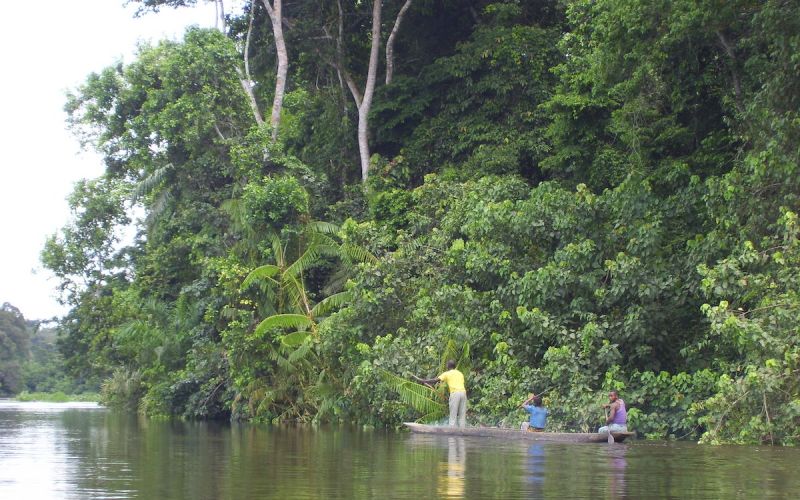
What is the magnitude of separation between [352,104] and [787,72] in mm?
15704

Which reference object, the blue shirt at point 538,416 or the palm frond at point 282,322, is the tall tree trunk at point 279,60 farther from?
the blue shirt at point 538,416

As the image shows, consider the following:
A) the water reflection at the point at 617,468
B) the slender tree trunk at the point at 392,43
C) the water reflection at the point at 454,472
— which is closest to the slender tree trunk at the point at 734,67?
the water reflection at the point at 617,468

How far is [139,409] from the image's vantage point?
36.7 meters

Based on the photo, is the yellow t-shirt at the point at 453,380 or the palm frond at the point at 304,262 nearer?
the yellow t-shirt at the point at 453,380

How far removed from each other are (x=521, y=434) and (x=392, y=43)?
16.3 metres

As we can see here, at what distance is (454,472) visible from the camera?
9797 millimetres

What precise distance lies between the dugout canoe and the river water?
14.2 inches

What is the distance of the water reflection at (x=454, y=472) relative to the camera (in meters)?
8.04

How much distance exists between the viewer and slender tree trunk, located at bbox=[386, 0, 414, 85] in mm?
28453

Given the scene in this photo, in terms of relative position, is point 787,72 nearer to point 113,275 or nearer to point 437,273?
point 437,273

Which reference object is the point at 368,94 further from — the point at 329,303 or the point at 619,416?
the point at 619,416

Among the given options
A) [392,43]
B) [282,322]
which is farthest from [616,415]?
[392,43]

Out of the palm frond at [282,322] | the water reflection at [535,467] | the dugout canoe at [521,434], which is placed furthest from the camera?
the palm frond at [282,322]

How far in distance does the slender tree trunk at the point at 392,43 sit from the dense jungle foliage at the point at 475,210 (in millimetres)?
104
